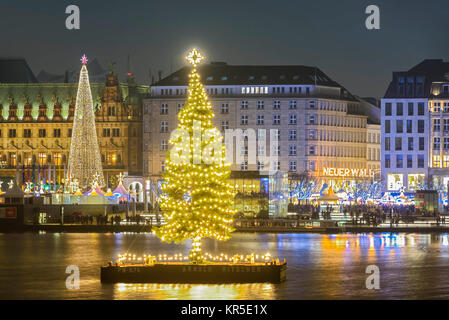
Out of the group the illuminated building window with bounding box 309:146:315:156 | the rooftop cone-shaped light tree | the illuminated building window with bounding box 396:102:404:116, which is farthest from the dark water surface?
the illuminated building window with bounding box 309:146:315:156

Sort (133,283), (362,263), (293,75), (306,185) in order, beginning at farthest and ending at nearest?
(293,75) < (306,185) < (362,263) < (133,283)

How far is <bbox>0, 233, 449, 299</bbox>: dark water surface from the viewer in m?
43.1

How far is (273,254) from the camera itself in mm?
63375

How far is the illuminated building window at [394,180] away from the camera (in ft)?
513

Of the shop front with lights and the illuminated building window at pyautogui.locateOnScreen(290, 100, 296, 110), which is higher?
the illuminated building window at pyautogui.locateOnScreen(290, 100, 296, 110)

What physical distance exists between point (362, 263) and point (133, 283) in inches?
571

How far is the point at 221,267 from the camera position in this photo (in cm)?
4694

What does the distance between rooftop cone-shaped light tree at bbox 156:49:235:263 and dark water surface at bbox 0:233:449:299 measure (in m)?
3.91

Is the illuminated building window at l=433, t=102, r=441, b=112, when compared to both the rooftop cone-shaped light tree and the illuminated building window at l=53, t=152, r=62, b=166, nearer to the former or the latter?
the illuminated building window at l=53, t=152, r=62, b=166

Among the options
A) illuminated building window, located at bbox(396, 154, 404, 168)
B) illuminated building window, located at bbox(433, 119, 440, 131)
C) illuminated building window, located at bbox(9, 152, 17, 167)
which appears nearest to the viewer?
illuminated building window, located at bbox(433, 119, 440, 131)

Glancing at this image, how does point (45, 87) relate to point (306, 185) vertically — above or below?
above

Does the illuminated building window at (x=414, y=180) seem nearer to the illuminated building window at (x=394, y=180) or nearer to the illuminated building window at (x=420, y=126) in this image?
the illuminated building window at (x=394, y=180)
